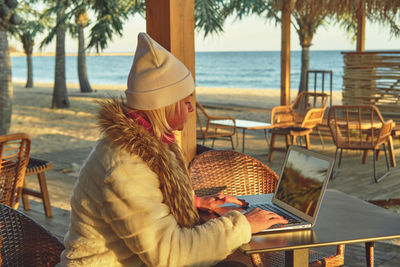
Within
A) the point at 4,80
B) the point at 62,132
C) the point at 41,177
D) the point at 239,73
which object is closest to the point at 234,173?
the point at 41,177

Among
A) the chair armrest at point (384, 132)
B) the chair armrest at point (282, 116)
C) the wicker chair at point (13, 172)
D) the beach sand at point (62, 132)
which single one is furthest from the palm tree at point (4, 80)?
the chair armrest at point (384, 132)

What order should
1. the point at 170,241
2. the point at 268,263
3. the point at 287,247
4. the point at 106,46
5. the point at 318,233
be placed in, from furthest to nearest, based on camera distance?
the point at 106,46 → the point at 268,263 → the point at 318,233 → the point at 287,247 → the point at 170,241

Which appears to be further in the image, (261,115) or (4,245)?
(261,115)

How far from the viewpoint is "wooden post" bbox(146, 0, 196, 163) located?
3.18 meters

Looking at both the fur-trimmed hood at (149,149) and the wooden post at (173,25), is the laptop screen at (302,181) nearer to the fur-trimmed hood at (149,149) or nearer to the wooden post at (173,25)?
the fur-trimmed hood at (149,149)

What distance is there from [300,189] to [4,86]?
759cm

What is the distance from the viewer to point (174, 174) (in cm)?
168

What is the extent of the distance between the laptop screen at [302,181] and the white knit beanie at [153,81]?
0.59 m

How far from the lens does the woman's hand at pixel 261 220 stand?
1765 millimetres

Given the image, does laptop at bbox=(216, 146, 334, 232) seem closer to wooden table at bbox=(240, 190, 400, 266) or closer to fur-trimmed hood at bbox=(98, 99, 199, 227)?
wooden table at bbox=(240, 190, 400, 266)

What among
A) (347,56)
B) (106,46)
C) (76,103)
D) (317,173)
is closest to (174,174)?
(317,173)

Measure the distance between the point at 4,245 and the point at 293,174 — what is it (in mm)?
1232

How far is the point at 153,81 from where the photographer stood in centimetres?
167

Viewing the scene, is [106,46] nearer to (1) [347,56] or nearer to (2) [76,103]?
(2) [76,103]
